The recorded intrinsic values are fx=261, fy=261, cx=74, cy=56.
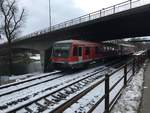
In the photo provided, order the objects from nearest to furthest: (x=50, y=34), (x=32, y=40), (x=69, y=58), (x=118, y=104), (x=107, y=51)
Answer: (x=118, y=104) → (x=69, y=58) → (x=107, y=51) → (x=50, y=34) → (x=32, y=40)

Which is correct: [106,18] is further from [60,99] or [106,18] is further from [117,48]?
[60,99]

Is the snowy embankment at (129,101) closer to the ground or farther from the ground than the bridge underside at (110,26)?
closer to the ground

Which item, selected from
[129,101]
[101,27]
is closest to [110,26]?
[101,27]

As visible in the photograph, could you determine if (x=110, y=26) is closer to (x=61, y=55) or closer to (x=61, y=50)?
(x=61, y=50)

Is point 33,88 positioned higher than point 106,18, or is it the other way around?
point 106,18

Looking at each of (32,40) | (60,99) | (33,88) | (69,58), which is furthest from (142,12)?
(32,40)

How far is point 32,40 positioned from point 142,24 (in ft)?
90.8

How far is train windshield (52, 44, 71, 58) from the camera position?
24516 mm

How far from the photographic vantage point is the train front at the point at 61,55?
2438cm

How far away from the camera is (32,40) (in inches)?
2142

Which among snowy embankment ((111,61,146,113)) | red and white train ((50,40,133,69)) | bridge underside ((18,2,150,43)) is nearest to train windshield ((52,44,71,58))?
red and white train ((50,40,133,69))

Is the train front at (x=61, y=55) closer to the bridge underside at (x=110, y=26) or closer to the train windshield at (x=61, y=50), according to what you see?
A: the train windshield at (x=61, y=50)

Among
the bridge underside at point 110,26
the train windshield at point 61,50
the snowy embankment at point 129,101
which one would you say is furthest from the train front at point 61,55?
the snowy embankment at point 129,101

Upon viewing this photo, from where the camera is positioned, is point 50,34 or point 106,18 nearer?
point 106,18
